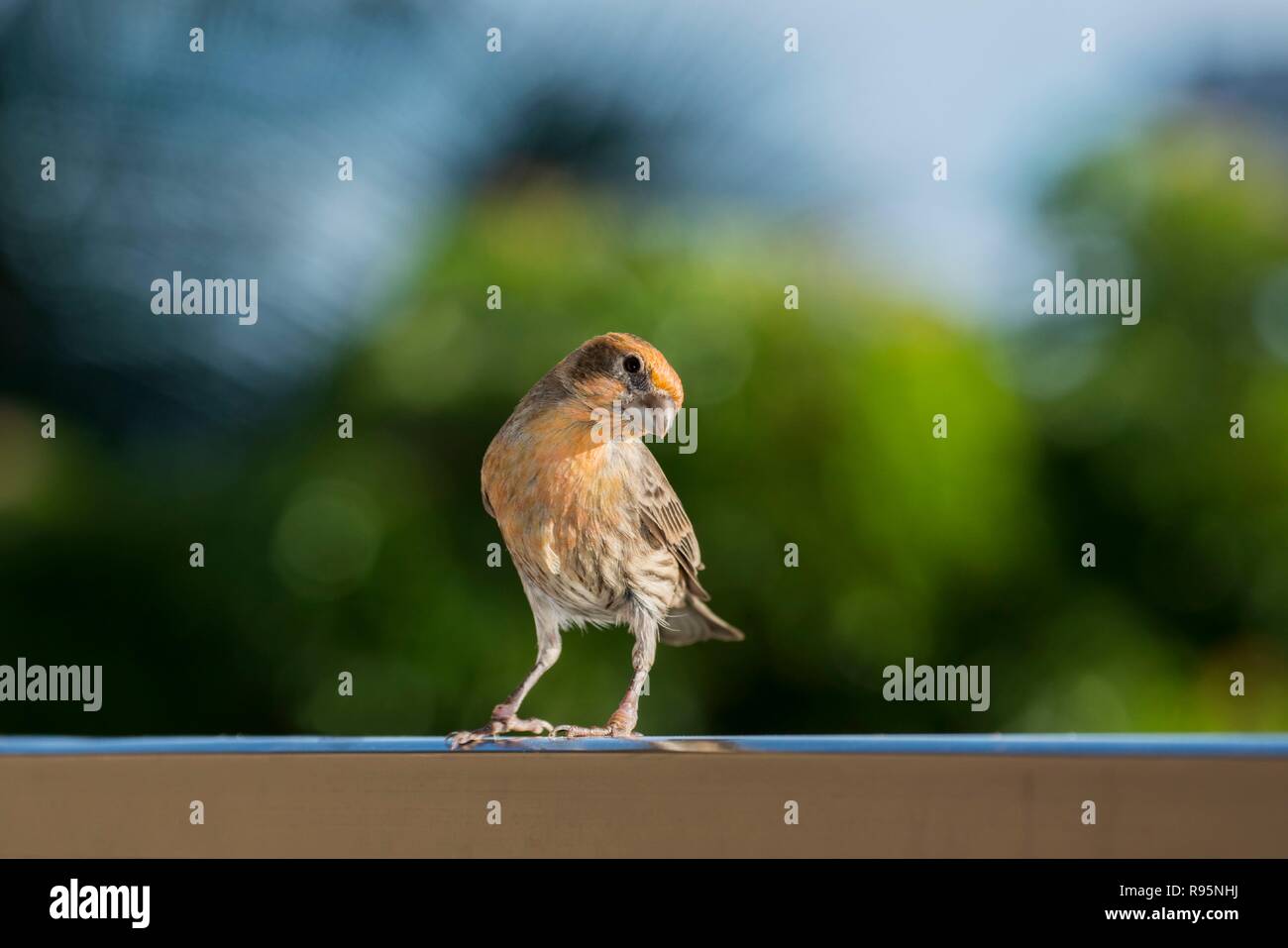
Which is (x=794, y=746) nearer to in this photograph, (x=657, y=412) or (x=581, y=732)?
(x=581, y=732)

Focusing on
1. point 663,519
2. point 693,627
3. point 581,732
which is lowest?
point 581,732

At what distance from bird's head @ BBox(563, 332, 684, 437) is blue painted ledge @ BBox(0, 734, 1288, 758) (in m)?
1.63

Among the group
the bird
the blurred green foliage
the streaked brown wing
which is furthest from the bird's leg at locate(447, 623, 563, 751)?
the blurred green foliage

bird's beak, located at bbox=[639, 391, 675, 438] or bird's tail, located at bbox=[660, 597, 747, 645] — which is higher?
bird's beak, located at bbox=[639, 391, 675, 438]

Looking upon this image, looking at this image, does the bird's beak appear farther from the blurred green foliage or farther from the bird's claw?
the blurred green foliage

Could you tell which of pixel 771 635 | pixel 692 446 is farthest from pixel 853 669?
pixel 692 446

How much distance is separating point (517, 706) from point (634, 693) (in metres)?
0.30

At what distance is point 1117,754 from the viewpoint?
1316 mm

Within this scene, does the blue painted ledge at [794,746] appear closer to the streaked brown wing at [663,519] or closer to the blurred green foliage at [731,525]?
the streaked brown wing at [663,519]

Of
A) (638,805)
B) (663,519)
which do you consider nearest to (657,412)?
(663,519)

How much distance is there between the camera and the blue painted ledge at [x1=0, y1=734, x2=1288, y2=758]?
1.36 m

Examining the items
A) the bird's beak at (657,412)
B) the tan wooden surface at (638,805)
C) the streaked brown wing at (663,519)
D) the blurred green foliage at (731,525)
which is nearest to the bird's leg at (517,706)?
the streaked brown wing at (663,519)

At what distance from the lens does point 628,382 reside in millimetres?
3402

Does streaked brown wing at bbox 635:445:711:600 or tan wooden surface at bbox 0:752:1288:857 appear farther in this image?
streaked brown wing at bbox 635:445:711:600
